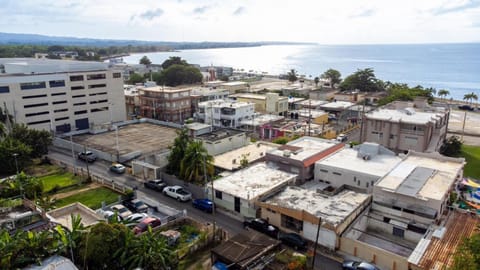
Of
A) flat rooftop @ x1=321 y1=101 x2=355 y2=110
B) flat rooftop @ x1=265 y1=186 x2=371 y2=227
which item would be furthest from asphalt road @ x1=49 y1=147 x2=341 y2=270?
flat rooftop @ x1=321 y1=101 x2=355 y2=110

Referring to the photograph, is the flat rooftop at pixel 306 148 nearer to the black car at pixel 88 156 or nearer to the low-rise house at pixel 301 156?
the low-rise house at pixel 301 156

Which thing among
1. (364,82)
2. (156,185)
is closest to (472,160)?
(156,185)

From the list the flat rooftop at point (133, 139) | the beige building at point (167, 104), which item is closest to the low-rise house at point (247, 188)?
the flat rooftop at point (133, 139)

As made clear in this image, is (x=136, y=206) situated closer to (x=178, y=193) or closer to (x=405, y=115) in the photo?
(x=178, y=193)

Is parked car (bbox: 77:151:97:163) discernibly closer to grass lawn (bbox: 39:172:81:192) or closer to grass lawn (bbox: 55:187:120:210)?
grass lawn (bbox: 39:172:81:192)

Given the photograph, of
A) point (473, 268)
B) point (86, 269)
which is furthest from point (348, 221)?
point (86, 269)

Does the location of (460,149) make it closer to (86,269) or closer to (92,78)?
(86,269)
